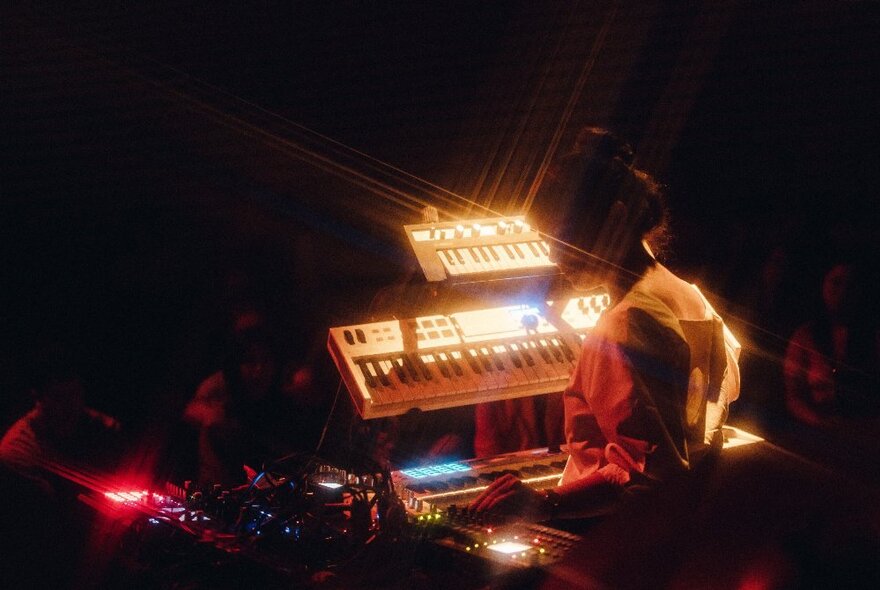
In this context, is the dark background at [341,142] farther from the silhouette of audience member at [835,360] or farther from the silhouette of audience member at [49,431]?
the silhouette of audience member at [49,431]

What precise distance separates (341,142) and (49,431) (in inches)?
85.1

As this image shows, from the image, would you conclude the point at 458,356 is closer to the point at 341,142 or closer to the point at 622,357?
the point at 622,357

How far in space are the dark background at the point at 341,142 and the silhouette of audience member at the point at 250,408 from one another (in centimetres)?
32

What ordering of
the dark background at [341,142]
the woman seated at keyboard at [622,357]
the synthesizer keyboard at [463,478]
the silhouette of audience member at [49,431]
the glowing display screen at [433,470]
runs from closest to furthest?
the woman seated at keyboard at [622,357] → the synthesizer keyboard at [463,478] → the glowing display screen at [433,470] → the silhouette of audience member at [49,431] → the dark background at [341,142]

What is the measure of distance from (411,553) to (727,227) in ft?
12.9

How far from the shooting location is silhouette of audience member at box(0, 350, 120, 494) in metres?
3.40

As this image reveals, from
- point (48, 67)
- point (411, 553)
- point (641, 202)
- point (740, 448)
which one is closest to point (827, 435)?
point (740, 448)

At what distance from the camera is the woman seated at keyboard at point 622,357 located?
169 cm

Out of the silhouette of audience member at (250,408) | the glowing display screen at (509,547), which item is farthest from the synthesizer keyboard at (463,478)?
the silhouette of audience member at (250,408)

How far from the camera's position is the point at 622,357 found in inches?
66.6

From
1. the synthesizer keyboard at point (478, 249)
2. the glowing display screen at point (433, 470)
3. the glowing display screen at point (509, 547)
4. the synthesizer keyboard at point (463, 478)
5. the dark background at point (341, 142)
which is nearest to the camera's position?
the glowing display screen at point (509, 547)

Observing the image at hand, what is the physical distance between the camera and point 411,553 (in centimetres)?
159

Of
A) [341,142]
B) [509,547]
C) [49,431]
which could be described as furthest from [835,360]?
[49,431]

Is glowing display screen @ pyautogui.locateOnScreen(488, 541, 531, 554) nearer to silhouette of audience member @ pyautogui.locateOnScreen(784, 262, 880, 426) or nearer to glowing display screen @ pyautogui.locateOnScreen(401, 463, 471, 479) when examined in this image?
glowing display screen @ pyautogui.locateOnScreen(401, 463, 471, 479)
